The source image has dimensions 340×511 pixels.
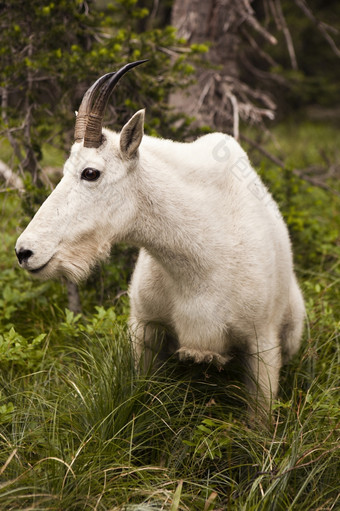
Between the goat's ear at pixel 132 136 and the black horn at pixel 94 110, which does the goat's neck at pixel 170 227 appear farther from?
the black horn at pixel 94 110

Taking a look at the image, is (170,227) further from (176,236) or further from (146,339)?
(146,339)

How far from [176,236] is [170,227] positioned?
0.07 metres

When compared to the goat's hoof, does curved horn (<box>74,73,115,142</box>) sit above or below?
above

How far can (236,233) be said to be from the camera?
3.79 meters

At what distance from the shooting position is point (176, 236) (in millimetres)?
3625

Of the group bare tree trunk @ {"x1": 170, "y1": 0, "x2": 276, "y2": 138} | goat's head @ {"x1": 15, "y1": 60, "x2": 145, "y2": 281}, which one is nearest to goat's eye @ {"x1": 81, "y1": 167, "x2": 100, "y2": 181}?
goat's head @ {"x1": 15, "y1": 60, "x2": 145, "y2": 281}

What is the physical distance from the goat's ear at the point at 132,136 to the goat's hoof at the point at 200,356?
1.32 meters

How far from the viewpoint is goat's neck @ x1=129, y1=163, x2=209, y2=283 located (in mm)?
3543

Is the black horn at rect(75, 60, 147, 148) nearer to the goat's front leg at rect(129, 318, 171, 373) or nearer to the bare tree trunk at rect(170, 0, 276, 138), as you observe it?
the goat's front leg at rect(129, 318, 171, 373)

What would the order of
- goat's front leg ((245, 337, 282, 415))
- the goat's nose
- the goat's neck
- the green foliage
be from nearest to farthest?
the goat's nose < the goat's neck < goat's front leg ((245, 337, 282, 415)) < the green foliage

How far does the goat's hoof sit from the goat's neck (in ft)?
1.57

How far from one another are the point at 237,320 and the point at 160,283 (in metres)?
0.58

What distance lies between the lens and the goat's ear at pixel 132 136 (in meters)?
3.31

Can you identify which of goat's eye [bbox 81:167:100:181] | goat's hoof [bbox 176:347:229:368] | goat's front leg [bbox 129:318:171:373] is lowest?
goat's front leg [bbox 129:318:171:373]
